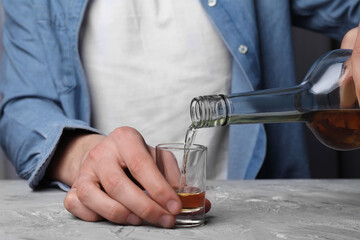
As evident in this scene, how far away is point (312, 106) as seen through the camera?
758 millimetres

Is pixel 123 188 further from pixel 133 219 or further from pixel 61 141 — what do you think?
pixel 61 141

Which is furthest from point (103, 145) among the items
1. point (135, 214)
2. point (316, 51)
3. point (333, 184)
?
point (316, 51)

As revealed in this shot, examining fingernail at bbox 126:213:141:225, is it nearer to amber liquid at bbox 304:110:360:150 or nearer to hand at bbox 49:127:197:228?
hand at bbox 49:127:197:228

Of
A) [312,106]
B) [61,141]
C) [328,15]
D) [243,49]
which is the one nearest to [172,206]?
[312,106]

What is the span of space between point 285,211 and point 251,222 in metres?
0.10

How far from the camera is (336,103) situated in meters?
0.73

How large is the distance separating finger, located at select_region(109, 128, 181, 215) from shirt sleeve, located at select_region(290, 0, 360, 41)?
850 mm

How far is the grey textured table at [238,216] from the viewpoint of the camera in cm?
62

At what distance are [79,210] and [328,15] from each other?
968 mm

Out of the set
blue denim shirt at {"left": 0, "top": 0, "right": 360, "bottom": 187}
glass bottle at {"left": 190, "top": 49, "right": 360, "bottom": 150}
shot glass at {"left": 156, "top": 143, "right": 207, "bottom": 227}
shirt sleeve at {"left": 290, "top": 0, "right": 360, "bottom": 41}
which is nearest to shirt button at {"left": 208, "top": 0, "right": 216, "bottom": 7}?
blue denim shirt at {"left": 0, "top": 0, "right": 360, "bottom": 187}

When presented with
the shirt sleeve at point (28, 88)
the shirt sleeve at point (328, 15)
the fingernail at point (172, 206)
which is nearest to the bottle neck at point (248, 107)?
the fingernail at point (172, 206)

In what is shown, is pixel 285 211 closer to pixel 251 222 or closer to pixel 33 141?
pixel 251 222

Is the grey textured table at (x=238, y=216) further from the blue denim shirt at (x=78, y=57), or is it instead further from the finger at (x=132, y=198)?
the blue denim shirt at (x=78, y=57)

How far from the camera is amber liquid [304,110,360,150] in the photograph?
736mm
